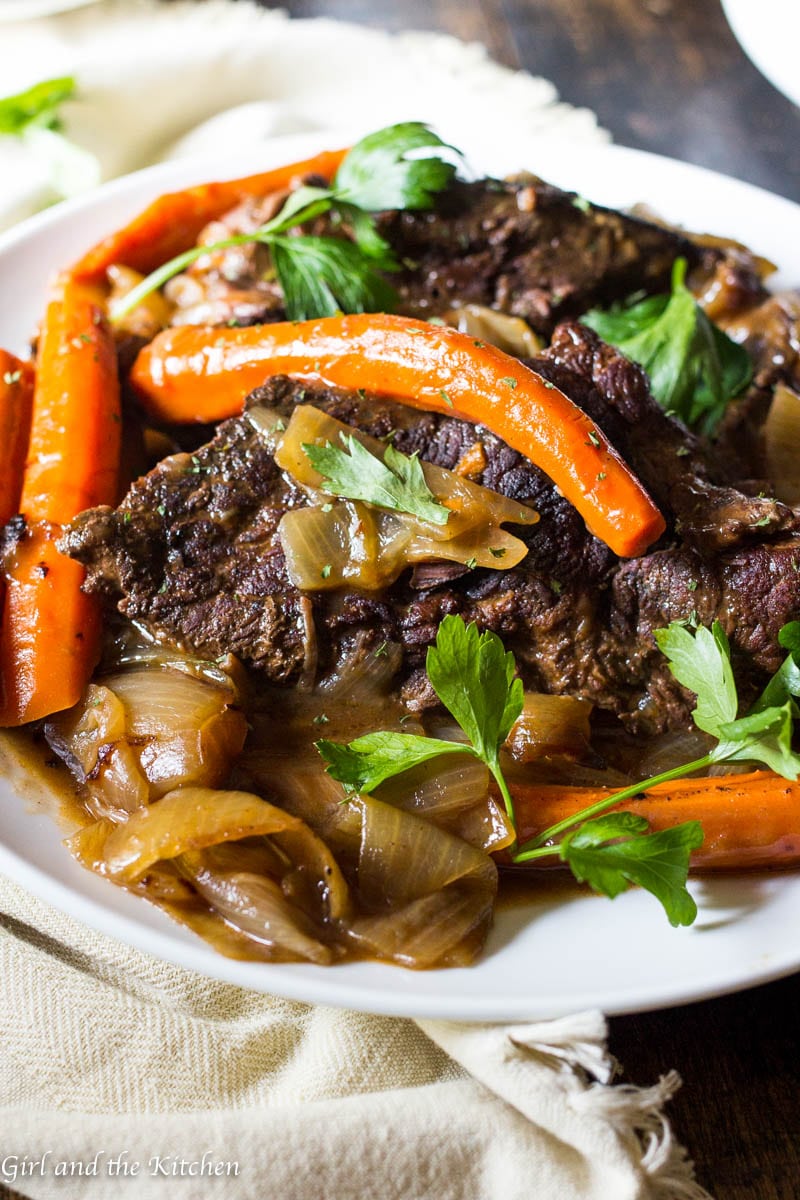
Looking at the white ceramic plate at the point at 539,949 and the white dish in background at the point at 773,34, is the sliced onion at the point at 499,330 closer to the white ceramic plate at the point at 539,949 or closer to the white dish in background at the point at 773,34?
the white ceramic plate at the point at 539,949

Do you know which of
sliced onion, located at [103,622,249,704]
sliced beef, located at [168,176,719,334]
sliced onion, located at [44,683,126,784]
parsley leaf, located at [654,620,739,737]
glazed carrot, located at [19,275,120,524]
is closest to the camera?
parsley leaf, located at [654,620,739,737]

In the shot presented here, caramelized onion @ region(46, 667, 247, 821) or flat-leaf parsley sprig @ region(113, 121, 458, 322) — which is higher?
flat-leaf parsley sprig @ region(113, 121, 458, 322)

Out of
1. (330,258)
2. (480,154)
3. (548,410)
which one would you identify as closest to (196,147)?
(480,154)

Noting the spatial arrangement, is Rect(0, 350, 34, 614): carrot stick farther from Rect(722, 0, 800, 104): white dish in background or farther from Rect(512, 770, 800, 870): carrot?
Rect(722, 0, 800, 104): white dish in background

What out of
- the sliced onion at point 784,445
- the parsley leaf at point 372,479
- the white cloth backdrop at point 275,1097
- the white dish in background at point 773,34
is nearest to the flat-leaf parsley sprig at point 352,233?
the parsley leaf at point 372,479

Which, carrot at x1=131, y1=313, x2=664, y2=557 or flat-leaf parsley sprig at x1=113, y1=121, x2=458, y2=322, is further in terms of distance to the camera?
flat-leaf parsley sprig at x1=113, y1=121, x2=458, y2=322

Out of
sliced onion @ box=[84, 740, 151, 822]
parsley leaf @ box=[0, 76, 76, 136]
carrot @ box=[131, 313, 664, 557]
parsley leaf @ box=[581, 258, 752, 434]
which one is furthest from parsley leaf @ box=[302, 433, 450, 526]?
parsley leaf @ box=[0, 76, 76, 136]

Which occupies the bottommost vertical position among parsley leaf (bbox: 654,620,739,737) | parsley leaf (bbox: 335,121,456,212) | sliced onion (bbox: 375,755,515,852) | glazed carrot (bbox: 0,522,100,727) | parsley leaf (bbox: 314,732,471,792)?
sliced onion (bbox: 375,755,515,852)
